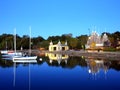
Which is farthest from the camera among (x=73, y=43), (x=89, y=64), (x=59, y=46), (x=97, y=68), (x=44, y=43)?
(x=44, y=43)

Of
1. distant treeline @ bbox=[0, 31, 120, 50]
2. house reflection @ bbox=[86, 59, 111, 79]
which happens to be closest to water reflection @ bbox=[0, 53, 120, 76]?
house reflection @ bbox=[86, 59, 111, 79]

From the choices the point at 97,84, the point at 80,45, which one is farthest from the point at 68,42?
the point at 97,84

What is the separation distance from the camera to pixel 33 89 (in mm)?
23484

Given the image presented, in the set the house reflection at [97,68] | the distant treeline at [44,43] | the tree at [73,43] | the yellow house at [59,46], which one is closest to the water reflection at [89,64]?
the house reflection at [97,68]

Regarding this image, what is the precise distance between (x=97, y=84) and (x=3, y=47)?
107 metres

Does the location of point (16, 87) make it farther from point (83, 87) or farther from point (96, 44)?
point (96, 44)

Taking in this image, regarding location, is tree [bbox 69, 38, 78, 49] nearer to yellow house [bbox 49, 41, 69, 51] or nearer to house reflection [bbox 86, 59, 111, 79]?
yellow house [bbox 49, 41, 69, 51]

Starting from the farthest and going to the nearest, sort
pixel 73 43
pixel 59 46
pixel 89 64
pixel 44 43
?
pixel 44 43 < pixel 59 46 < pixel 73 43 < pixel 89 64

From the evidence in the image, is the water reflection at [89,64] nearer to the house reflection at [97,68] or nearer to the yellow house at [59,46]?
the house reflection at [97,68]

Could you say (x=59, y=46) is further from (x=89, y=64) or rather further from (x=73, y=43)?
(x=89, y=64)


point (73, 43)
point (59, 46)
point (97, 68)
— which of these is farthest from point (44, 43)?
point (97, 68)

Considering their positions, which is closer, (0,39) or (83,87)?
(83,87)

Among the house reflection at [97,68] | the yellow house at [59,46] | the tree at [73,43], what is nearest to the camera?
the house reflection at [97,68]

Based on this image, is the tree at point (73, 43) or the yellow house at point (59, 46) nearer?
the tree at point (73, 43)
